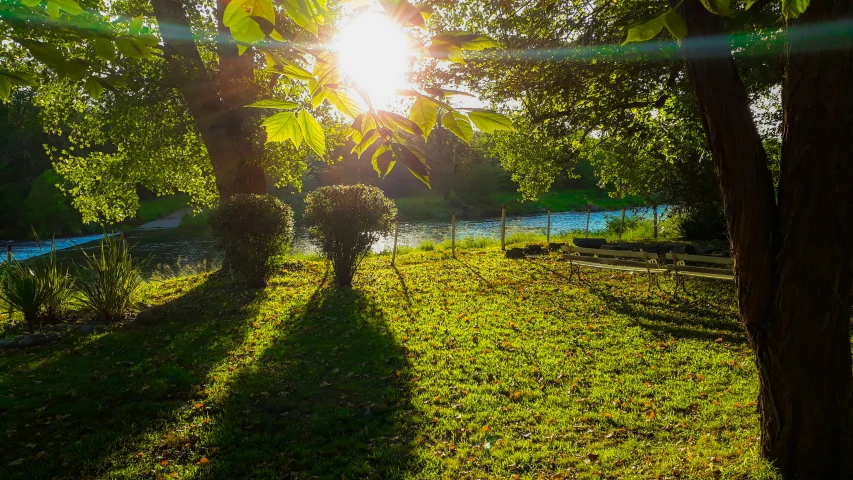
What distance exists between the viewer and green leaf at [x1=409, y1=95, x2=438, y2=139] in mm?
1232

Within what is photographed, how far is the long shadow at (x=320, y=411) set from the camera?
4.04 metres

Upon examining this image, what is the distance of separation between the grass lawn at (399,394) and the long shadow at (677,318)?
5 centimetres

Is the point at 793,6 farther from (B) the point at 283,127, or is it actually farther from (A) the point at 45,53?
(A) the point at 45,53

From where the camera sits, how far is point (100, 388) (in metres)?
5.71

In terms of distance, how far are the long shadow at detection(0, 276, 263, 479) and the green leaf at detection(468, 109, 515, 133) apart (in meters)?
4.45

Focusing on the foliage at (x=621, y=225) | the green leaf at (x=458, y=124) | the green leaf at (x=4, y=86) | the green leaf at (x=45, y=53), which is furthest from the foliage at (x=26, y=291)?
the foliage at (x=621, y=225)

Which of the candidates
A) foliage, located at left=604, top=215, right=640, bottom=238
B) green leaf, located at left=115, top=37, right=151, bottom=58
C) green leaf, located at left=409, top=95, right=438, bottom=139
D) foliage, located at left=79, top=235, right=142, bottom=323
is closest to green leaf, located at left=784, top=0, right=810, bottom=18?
green leaf, located at left=409, top=95, right=438, bottom=139

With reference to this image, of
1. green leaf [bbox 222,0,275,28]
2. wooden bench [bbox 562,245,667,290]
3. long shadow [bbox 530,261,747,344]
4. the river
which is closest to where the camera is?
green leaf [bbox 222,0,275,28]

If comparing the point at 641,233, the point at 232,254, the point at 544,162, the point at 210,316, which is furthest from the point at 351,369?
the point at 641,233

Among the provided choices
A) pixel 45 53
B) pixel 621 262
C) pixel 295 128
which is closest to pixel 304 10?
pixel 295 128

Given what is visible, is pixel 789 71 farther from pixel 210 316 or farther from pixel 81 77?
pixel 210 316

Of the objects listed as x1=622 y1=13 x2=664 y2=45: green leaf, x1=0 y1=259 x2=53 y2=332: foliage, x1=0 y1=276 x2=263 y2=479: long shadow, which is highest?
x1=622 y1=13 x2=664 y2=45: green leaf

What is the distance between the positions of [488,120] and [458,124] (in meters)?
0.12

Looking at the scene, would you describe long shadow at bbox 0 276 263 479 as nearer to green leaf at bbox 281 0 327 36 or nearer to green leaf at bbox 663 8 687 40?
green leaf at bbox 281 0 327 36
